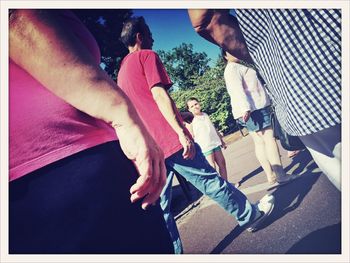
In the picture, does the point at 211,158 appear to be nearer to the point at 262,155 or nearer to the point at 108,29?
the point at 262,155

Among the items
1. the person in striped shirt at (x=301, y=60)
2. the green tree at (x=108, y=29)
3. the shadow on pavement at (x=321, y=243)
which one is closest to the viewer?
the person in striped shirt at (x=301, y=60)

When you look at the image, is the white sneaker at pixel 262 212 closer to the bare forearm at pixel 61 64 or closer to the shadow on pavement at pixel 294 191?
the shadow on pavement at pixel 294 191

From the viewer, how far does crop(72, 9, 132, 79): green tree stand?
172 centimetres

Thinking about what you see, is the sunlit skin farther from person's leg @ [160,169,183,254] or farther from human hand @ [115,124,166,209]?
human hand @ [115,124,166,209]

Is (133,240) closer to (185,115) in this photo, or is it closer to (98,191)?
(98,191)

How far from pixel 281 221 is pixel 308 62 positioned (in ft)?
4.38

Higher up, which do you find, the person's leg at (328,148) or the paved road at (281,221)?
the person's leg at (328,148)

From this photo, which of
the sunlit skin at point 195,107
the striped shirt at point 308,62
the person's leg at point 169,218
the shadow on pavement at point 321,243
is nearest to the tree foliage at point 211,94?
the sunlit skin at point 195,107

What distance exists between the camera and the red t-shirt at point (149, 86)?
1829 mm

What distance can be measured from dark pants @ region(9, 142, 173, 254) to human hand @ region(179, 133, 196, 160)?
2.62 feet

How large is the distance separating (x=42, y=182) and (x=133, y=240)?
1.23 ft

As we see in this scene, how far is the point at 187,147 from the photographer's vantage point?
1.78 m

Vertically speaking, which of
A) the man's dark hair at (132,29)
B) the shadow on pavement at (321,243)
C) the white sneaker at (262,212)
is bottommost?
the shadow on pavement at (321,243)

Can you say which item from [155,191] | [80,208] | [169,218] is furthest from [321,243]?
[80,208]
